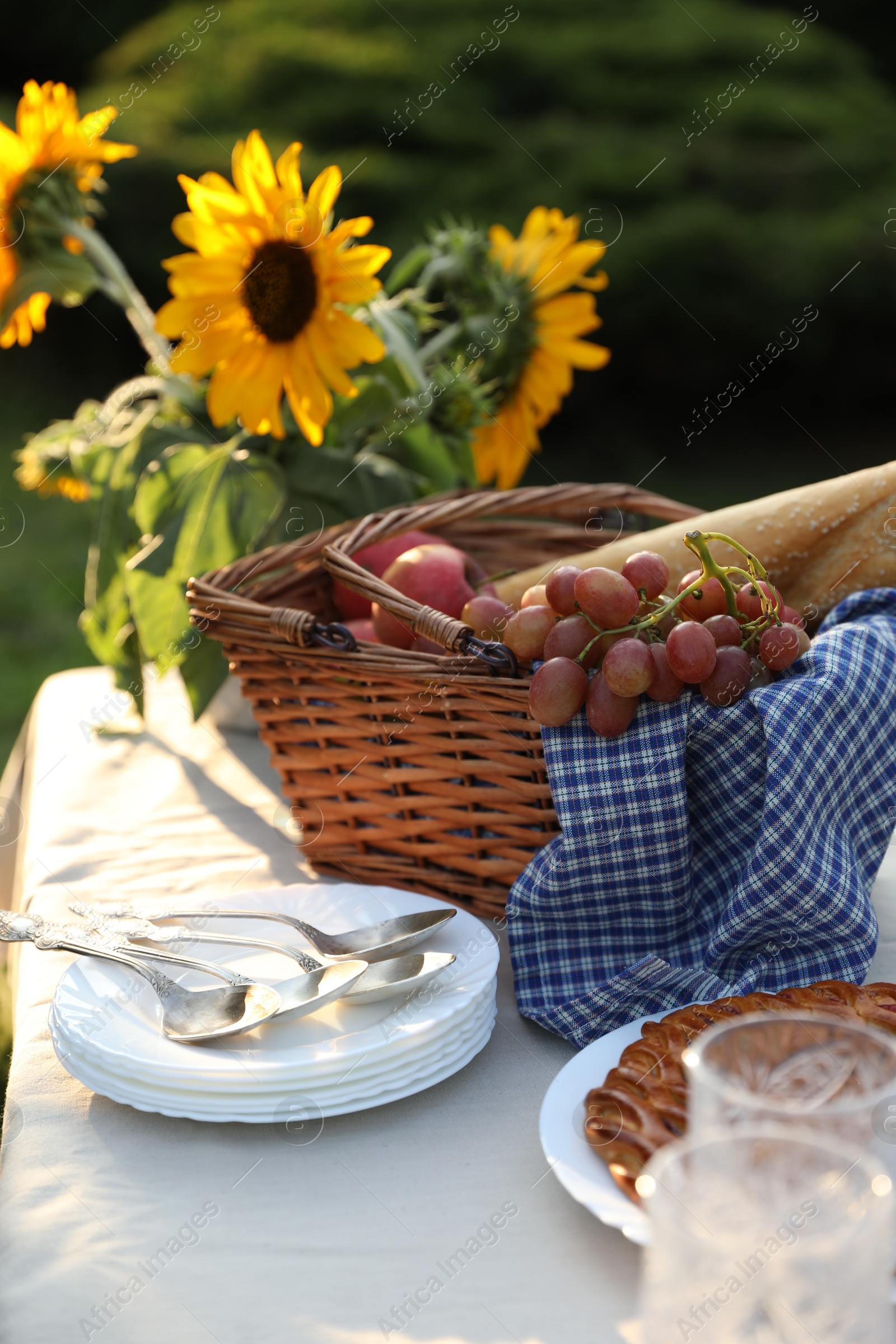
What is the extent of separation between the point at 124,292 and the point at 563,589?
Result: 2.19 ft

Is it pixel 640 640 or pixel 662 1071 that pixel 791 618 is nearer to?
pixel 640 640

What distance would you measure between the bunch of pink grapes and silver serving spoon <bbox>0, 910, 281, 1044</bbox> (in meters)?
0.22

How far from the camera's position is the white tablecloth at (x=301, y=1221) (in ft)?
1.49

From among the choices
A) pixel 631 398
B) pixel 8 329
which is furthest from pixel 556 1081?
pixel 631 398

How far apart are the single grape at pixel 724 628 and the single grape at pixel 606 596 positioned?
2.0 inches

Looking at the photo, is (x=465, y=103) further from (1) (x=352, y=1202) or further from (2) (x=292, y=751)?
(1) (x=352, y=1202)

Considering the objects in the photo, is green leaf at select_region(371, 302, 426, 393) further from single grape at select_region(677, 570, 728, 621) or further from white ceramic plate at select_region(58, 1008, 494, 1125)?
white ceramic plate at select_region(58, 1008, 494, 1125)

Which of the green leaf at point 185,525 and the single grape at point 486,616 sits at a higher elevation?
the green leaf at point 185,525

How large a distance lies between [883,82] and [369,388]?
388cm

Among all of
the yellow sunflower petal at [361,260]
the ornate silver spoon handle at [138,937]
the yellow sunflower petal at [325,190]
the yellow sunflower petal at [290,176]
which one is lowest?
the ornate silver spoon handle at [138,937]

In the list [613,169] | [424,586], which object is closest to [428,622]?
[424,586]

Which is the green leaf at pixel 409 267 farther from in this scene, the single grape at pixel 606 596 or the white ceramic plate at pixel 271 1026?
the white ceramic plate at pixel 271 1026

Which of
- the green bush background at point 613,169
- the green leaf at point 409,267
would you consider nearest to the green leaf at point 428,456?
the green leaf at point 409,267

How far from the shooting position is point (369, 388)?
1115 millimetres
